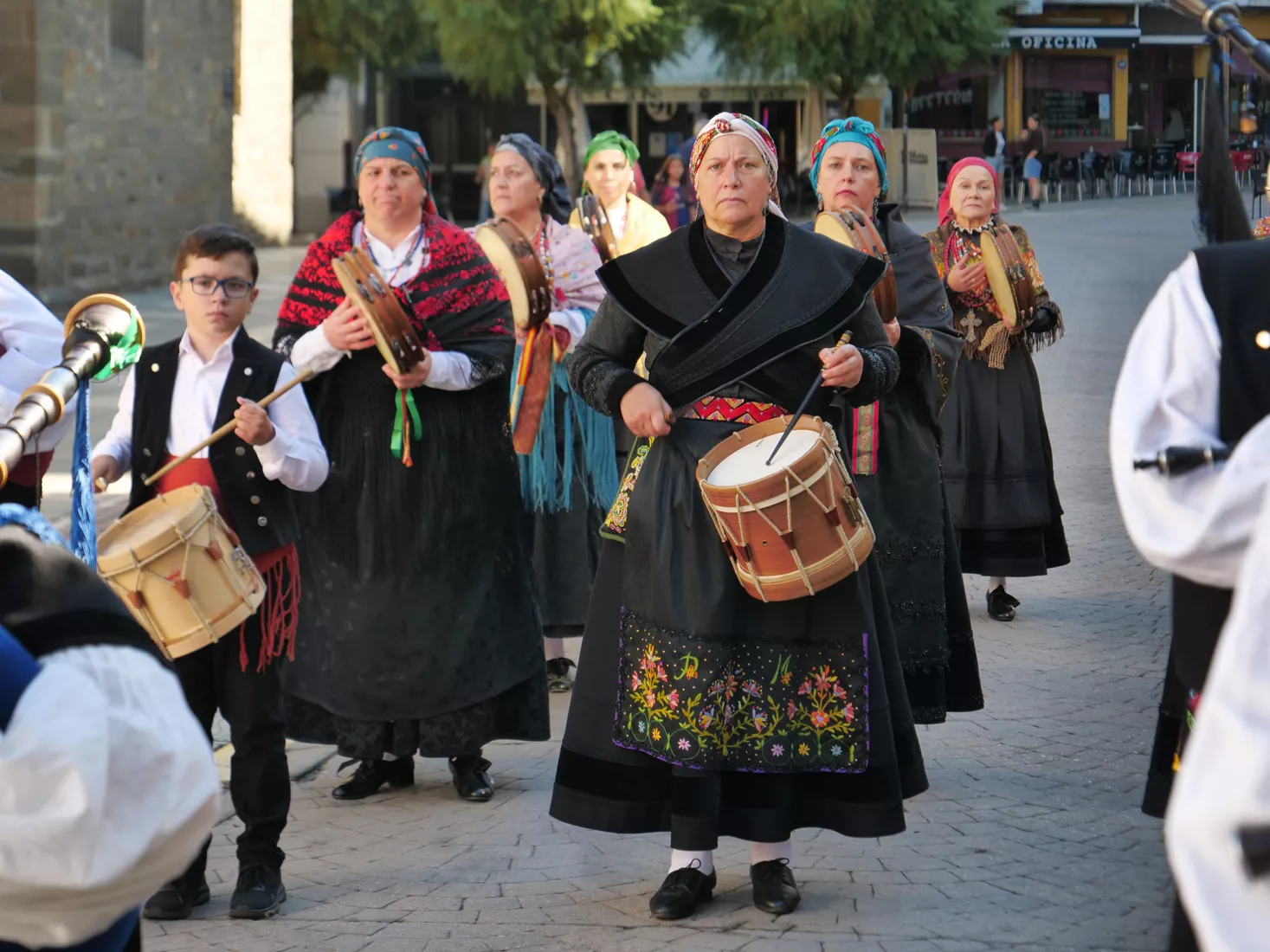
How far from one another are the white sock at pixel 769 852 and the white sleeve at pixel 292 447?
4.90ft

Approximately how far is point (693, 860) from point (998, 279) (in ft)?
14.3

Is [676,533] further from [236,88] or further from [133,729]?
[236,88]

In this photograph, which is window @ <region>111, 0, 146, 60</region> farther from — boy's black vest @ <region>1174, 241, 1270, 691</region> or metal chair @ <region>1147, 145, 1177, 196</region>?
metal chair @ <region>1147, 145, 1177, 196</region>

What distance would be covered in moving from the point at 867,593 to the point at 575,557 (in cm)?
315

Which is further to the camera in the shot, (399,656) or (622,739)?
(399,656)

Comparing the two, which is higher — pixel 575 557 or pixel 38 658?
pixel 38 658

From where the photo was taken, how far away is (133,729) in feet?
6.94

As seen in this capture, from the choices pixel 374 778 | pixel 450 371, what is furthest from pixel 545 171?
pixel 374 778

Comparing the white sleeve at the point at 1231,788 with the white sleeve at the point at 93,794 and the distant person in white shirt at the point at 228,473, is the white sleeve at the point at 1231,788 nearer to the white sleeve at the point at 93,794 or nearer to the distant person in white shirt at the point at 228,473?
the white sleeve at the point at 93,794

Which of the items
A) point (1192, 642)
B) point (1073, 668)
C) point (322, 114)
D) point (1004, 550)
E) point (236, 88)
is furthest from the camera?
point (322, 114)

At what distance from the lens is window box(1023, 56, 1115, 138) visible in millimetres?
52312

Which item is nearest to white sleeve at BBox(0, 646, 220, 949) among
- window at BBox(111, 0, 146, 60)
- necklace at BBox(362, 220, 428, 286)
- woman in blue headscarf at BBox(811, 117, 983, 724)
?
necklace at BBox(362, 220, 428, 286)

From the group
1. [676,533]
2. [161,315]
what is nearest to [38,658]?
[676,533]

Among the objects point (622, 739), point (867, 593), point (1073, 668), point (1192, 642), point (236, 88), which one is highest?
point (236, 88)
